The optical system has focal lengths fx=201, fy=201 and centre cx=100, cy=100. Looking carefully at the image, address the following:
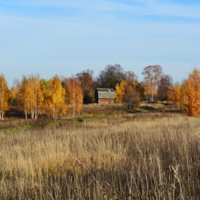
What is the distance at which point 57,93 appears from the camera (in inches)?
1305

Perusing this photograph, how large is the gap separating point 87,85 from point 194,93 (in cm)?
5034

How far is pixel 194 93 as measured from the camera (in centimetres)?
2455

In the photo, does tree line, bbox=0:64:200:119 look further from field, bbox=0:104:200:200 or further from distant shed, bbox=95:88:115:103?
field, bbox=0:104:200:200

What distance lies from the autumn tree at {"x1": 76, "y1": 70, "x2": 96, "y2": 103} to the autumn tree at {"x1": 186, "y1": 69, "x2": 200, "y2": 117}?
41.1 meters

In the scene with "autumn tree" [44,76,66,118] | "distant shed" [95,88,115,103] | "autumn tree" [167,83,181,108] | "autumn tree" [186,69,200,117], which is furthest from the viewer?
"distant shed" [95,88,115,103]

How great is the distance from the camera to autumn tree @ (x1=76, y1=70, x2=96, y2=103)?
6540cm

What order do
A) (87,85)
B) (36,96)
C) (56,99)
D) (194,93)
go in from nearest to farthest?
(194,93)
(56,99)
(36,96)
(87,85)

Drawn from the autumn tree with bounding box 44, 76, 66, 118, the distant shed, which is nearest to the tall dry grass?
the autumn tree with bounding box 44, 76, 66, 118

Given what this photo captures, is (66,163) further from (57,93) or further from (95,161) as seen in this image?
(57,93)

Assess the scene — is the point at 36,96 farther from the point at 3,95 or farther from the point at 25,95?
the point at 3,95

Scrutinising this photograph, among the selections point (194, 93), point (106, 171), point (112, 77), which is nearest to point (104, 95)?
point (112, 77)

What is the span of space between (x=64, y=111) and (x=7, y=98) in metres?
11.3

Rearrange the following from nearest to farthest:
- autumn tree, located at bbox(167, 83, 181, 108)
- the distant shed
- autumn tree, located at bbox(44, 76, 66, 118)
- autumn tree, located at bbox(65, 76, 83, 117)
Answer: autumn tree, located at bbox(44, 76, 66, 118) → autumn tree, located at bbox(65, 76, 83, 117) → autumn tree, located at bbox(167, 83, 181, 108) → the distant shed

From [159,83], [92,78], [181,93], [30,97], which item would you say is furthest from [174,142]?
[92,78]
